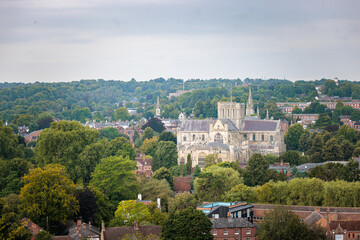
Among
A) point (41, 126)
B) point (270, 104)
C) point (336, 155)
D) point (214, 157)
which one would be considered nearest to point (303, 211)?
point (214, 157)

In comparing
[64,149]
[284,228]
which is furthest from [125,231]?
[64,149]

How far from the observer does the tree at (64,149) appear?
226 ft

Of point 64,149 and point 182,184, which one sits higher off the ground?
point 64,149

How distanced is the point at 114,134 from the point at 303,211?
84.8m

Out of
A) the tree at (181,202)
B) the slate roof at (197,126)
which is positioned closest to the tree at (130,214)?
the tree at (181,202)

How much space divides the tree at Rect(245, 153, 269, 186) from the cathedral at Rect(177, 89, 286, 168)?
13202 mm

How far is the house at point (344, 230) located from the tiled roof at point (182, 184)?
79.4 ft

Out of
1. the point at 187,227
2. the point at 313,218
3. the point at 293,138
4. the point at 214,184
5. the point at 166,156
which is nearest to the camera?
the point at 187,227

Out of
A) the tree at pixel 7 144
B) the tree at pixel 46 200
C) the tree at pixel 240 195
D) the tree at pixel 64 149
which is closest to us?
the tree at pixel 46 200

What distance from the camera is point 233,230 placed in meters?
51.5

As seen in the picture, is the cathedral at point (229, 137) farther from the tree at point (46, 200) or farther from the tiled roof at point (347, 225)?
the tiled roof at point (347, 225)

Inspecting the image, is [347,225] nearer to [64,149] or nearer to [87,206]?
[87,206]

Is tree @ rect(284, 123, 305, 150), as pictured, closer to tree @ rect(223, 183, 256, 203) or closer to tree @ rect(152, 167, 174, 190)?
tree @ rect(152, 167, 174, 190)

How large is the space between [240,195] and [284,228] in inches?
515
